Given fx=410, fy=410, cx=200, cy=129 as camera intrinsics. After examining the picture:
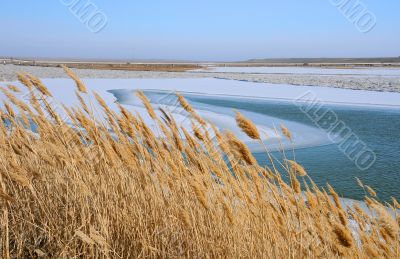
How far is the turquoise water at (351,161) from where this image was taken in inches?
200

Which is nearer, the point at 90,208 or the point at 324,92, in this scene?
the point at 90,208

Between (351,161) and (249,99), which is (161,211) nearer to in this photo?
(351,161)

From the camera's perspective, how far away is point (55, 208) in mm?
2109

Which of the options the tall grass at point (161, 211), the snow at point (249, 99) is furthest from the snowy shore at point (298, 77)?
the tall grass at point (161, 211)

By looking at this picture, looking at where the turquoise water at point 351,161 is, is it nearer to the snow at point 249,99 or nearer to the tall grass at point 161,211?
the snow at point 249,99

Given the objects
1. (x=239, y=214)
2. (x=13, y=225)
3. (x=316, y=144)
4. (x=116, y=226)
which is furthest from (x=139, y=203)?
(x=316, y=144)

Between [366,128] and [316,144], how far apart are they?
2088mm

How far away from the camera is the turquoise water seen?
5090mm

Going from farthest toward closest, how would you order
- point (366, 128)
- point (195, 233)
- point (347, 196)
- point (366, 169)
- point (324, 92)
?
point (324, 92) < point (366, 128) < point (366, 169) < point (347, 196) < point (195, 233)

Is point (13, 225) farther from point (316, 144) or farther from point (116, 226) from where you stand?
point (316, 144)

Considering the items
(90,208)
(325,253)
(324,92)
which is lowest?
(324,92)

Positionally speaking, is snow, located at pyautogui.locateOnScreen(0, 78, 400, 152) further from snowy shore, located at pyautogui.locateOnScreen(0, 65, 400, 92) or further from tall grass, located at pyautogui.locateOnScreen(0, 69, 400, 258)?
tall grass, located at pyautogui.locateOnScreen(0, 69, 400, 258)

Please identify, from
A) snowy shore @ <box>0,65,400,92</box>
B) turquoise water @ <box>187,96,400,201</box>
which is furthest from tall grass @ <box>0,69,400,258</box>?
snowy shore @ <box>0,65,400,92</box>

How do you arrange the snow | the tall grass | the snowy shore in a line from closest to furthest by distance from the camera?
the tall grass
the snow
the snowy shore
